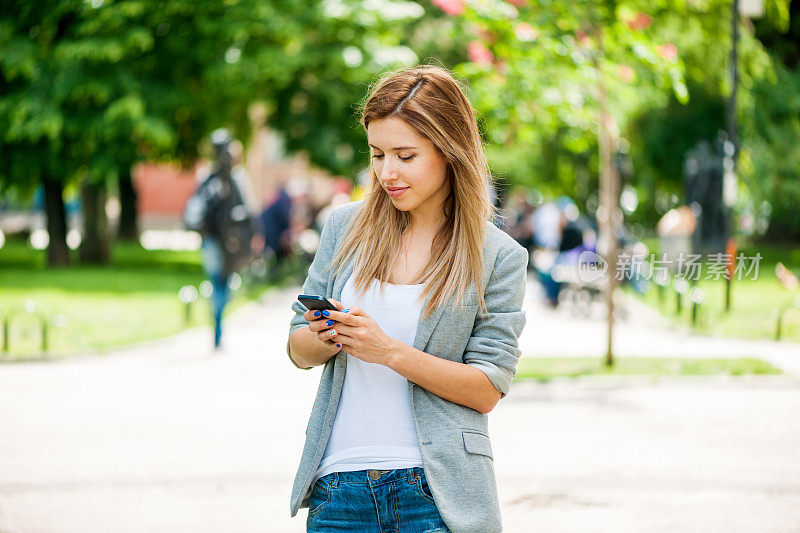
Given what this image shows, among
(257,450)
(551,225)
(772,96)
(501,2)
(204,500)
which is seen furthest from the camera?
(772,96)

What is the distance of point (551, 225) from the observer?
21.2 m

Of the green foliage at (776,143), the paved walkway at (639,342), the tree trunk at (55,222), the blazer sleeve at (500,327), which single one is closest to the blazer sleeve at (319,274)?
the blazer sleeve at (500,327)

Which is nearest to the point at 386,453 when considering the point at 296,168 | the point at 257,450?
the point at 257,450

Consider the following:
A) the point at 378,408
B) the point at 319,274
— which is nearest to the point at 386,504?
the point at 378,408

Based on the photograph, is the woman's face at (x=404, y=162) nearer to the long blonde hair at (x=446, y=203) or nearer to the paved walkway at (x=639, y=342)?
the long blonde hair at (x=446, y=203)

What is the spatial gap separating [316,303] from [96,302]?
600 inches

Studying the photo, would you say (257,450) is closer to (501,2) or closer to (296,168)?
(501,2)

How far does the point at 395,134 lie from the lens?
2.64 m

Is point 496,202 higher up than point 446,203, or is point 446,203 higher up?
point 496,202

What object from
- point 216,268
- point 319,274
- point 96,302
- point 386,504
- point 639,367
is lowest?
point 639,367

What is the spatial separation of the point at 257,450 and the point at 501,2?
628cm

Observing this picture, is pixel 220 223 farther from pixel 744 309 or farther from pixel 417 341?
pixel 417 341

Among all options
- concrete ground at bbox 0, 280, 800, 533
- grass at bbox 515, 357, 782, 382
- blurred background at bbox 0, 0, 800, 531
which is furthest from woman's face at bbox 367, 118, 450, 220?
grass at bbox 515, 357, 782, 382

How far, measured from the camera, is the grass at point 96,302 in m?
12.9
